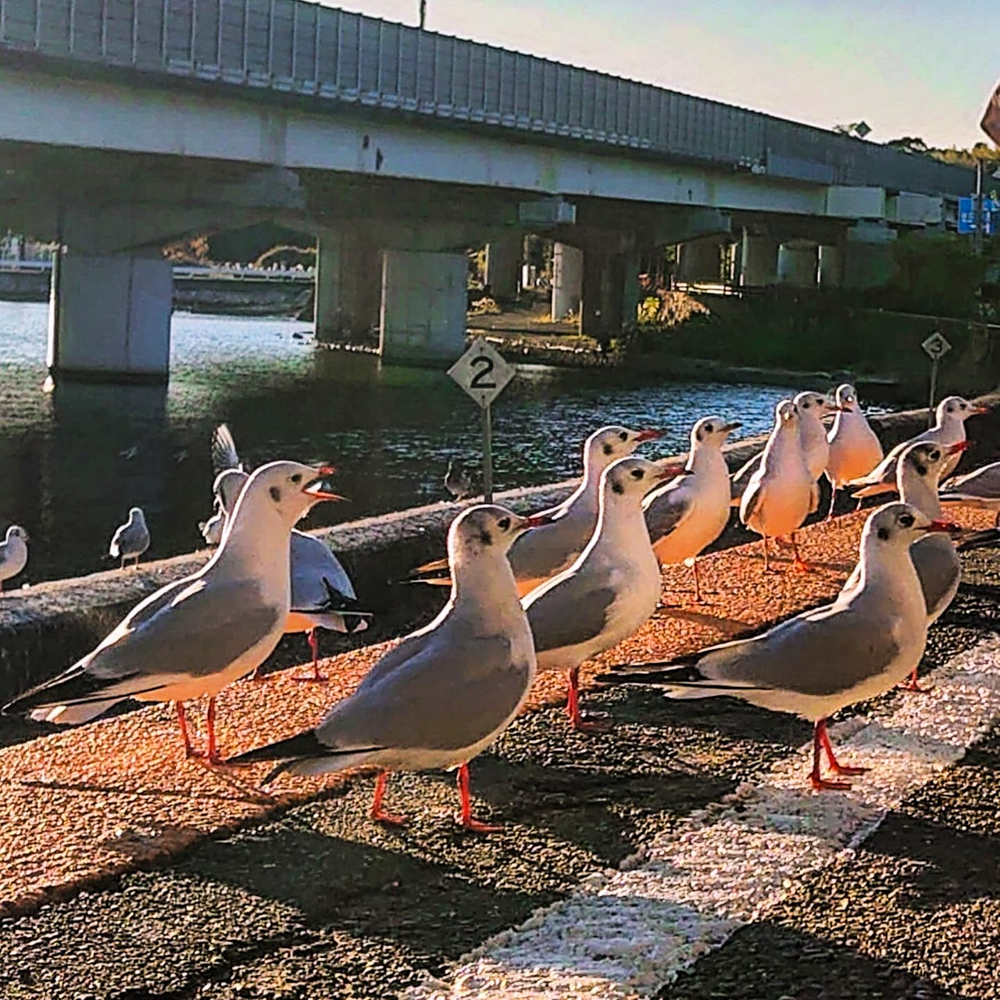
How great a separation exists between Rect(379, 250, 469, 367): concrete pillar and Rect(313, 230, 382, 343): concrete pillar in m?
7.73

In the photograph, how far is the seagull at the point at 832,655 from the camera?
5.96 metres

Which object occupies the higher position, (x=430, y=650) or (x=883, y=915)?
(x=430, y=650)

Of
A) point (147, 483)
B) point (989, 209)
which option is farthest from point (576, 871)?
point (989, 209)

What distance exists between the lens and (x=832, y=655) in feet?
20.0

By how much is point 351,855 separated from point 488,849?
0.44 meters

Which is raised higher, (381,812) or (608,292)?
(608,292)

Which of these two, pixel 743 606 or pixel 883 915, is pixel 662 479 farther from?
pixel 883 915

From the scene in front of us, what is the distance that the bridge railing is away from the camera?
96.6 feet

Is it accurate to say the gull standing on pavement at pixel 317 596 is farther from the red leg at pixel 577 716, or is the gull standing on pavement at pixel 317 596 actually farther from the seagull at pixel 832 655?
the seagull at pixel 832 655

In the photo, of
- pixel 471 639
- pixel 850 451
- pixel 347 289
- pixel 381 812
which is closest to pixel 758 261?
pixel 347 289

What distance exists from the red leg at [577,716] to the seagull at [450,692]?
3.27 feet

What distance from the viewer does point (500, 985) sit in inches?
171

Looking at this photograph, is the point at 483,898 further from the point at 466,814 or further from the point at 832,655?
the point at 832,655

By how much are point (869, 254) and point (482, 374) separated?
193ft
